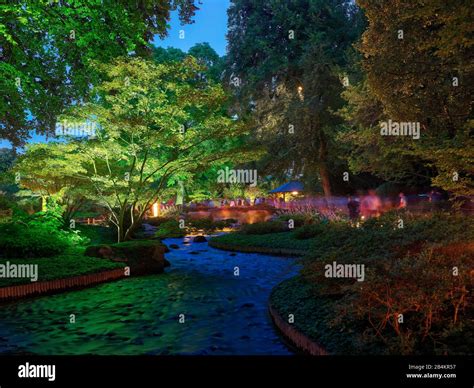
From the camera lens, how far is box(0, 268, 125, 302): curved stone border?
8.91m

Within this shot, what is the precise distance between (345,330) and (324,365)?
0.98 meters

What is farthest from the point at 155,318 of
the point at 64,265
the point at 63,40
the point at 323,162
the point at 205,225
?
the point at 205,225

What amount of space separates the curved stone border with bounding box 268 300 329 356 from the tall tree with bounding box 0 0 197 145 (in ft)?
29.6

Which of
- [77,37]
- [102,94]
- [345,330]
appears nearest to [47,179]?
[102,94]

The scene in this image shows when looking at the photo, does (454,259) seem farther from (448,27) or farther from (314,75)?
(314,75)

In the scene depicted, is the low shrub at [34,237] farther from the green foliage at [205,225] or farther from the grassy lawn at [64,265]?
the green foliage at [205,225]

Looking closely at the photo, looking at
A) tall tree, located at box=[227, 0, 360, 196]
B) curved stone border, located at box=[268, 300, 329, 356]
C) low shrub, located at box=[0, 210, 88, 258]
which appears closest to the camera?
curved stone border, located at box=[268, 300, 329, 356]

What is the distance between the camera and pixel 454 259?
20.4ft

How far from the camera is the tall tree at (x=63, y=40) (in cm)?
1056

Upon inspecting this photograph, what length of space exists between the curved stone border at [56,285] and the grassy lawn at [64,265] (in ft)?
0.34

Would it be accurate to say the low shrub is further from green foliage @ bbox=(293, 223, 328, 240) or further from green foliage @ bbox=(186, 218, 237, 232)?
green foliage @ bbox=(186, 218, 237, 232)

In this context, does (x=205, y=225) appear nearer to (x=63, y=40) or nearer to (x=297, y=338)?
(x=63, y=40)

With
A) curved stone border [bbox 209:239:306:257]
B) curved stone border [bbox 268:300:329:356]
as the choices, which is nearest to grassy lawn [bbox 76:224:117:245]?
curved stone border [bbox 209:239:306:257]

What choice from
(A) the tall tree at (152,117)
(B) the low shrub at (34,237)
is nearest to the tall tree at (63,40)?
(A) the tall tree at (152,117)
